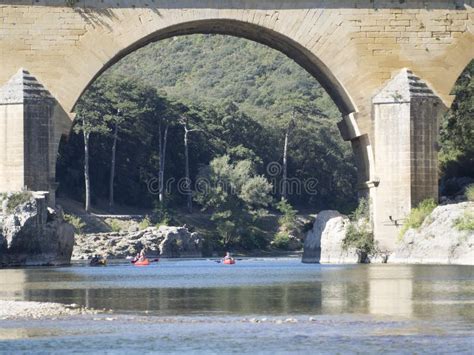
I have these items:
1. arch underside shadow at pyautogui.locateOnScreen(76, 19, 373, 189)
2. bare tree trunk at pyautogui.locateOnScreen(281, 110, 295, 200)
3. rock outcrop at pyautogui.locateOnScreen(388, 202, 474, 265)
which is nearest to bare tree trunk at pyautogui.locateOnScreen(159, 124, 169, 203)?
bare tree trunk at pyautogui.locateOnScreen(281, 110, 295, 200)

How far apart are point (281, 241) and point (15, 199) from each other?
117 feet

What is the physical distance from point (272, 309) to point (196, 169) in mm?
60957

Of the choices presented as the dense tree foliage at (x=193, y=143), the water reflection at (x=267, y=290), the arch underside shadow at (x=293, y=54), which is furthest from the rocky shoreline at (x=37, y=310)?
the dense tree foliage at (x=193, y=143)

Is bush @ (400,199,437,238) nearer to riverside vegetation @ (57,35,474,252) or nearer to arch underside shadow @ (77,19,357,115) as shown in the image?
arch underside shadow @ (77,19,357,115)

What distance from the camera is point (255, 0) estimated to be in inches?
1923

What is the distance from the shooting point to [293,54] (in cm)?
5119

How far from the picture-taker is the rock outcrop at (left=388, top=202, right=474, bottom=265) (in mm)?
44094

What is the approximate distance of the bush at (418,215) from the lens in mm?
46469

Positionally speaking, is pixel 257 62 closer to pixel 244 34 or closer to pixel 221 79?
pixel 221 79

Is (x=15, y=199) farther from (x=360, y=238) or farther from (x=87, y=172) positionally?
(x=87, y=172)

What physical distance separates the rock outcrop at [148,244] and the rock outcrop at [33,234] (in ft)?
73.2

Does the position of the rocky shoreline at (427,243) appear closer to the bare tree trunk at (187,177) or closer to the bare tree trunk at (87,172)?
the bare tree trunk at (87,172)
